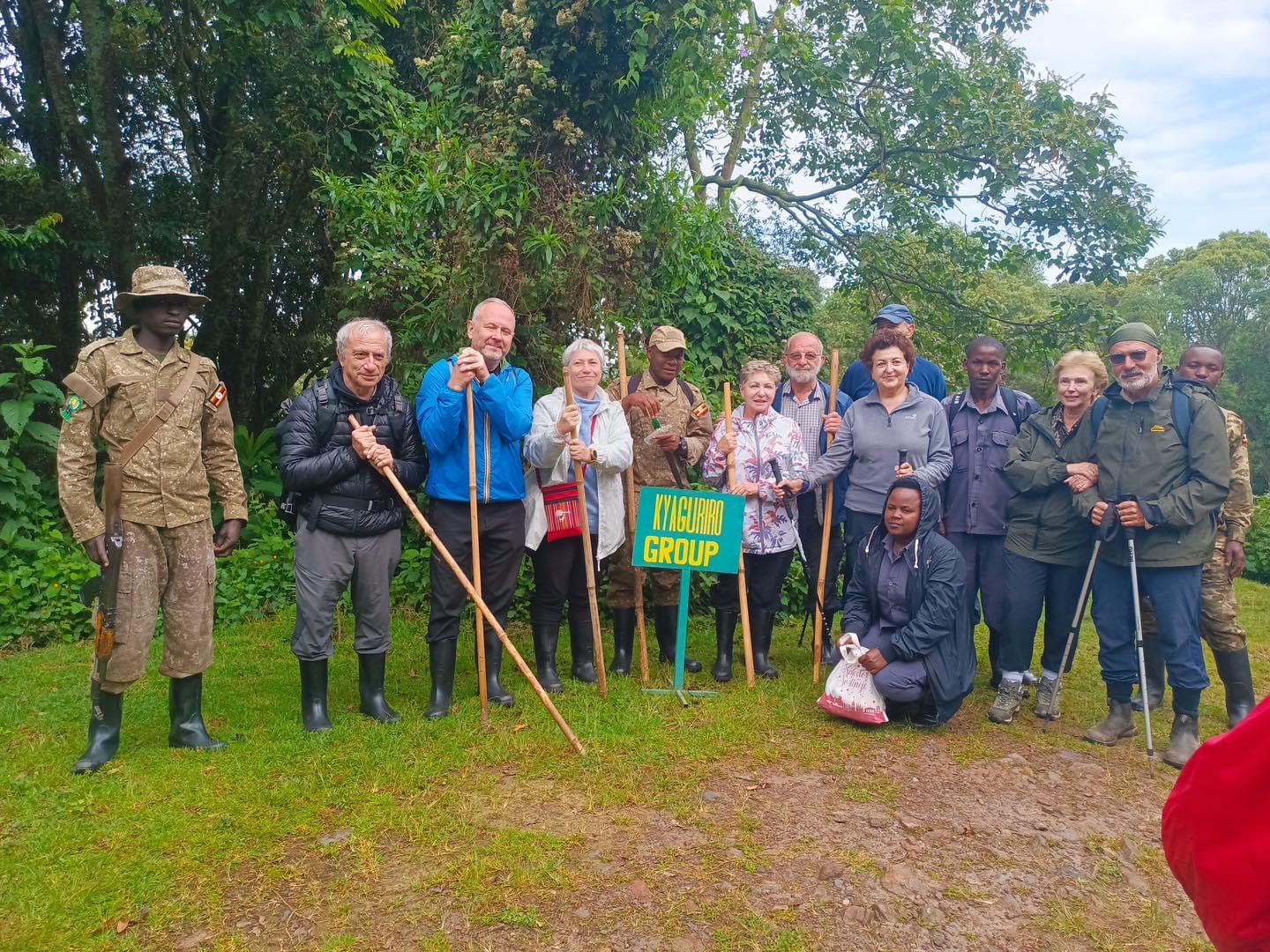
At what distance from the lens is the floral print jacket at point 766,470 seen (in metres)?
5.50

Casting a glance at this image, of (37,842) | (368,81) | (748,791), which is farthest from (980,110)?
(37,842)

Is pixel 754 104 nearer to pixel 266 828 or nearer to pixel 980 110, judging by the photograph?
pixel 980 110

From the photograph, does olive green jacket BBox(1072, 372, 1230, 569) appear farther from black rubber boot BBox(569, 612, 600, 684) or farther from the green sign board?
black rubber boot BBox(569, 612, 600, 684)

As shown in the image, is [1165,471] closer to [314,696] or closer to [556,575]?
[556,575]

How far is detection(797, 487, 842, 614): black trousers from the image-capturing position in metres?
5.84

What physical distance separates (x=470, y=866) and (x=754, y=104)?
11.2 metres

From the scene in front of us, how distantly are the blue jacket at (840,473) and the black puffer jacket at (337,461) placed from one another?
2616 mm

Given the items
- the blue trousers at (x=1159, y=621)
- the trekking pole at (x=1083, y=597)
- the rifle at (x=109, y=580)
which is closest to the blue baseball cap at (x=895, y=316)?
the trekking pole at (x=1083, y=597)

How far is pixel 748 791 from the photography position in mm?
3951

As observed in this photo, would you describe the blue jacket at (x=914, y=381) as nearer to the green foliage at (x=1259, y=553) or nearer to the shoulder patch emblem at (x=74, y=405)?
the shoulder patch emblem at (x=74, y=405)

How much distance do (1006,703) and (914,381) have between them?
2144mm

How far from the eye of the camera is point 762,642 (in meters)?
5.82

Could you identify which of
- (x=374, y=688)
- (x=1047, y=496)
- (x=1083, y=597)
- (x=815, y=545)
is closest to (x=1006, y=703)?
(x=1083, y=597)

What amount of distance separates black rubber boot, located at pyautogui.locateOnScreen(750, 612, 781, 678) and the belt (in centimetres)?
251
